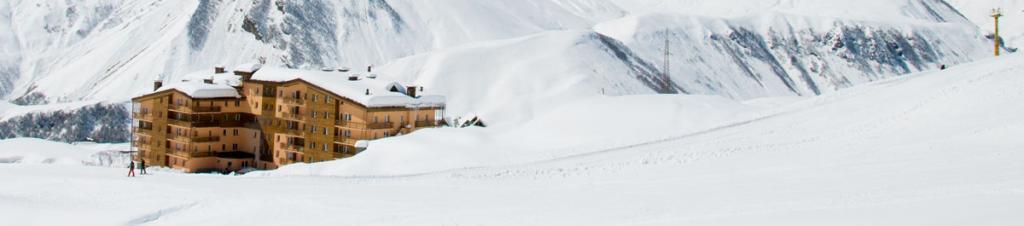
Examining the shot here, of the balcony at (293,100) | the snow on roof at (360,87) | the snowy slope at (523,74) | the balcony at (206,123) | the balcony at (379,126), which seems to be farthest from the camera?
the snowy slope at (523,74)

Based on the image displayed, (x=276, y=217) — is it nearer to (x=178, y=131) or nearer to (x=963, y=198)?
(x=963, y=198)

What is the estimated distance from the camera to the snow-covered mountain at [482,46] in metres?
117

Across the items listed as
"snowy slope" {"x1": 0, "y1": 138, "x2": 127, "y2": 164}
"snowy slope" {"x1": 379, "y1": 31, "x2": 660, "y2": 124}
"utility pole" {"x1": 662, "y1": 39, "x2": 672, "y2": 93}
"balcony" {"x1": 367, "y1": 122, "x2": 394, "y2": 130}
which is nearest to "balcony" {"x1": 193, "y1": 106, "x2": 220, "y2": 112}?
"snowy slope" {"x1": 0, "y1": 138, "x2": 127, "y2": 164}

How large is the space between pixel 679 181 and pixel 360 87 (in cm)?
4010

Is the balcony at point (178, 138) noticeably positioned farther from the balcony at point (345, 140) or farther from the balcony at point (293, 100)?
the balcony at point (345, 140)

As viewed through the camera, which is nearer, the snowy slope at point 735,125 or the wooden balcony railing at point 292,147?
the snowy slope at point 735,125

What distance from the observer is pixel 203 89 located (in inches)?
3059

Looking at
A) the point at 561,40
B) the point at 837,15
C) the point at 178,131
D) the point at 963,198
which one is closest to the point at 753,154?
the point at 963,198

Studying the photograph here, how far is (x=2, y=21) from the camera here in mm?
193875

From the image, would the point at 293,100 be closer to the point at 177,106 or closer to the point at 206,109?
the point at 206,109

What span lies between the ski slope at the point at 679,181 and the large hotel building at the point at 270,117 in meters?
15.6

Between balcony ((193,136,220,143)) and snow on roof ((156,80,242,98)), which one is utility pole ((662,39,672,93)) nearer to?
snow on roof ((156,80,242,98))

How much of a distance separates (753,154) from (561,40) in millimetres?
83804

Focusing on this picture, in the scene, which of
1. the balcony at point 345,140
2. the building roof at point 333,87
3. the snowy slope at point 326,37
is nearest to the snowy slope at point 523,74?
the snowy slope at point 326,37
